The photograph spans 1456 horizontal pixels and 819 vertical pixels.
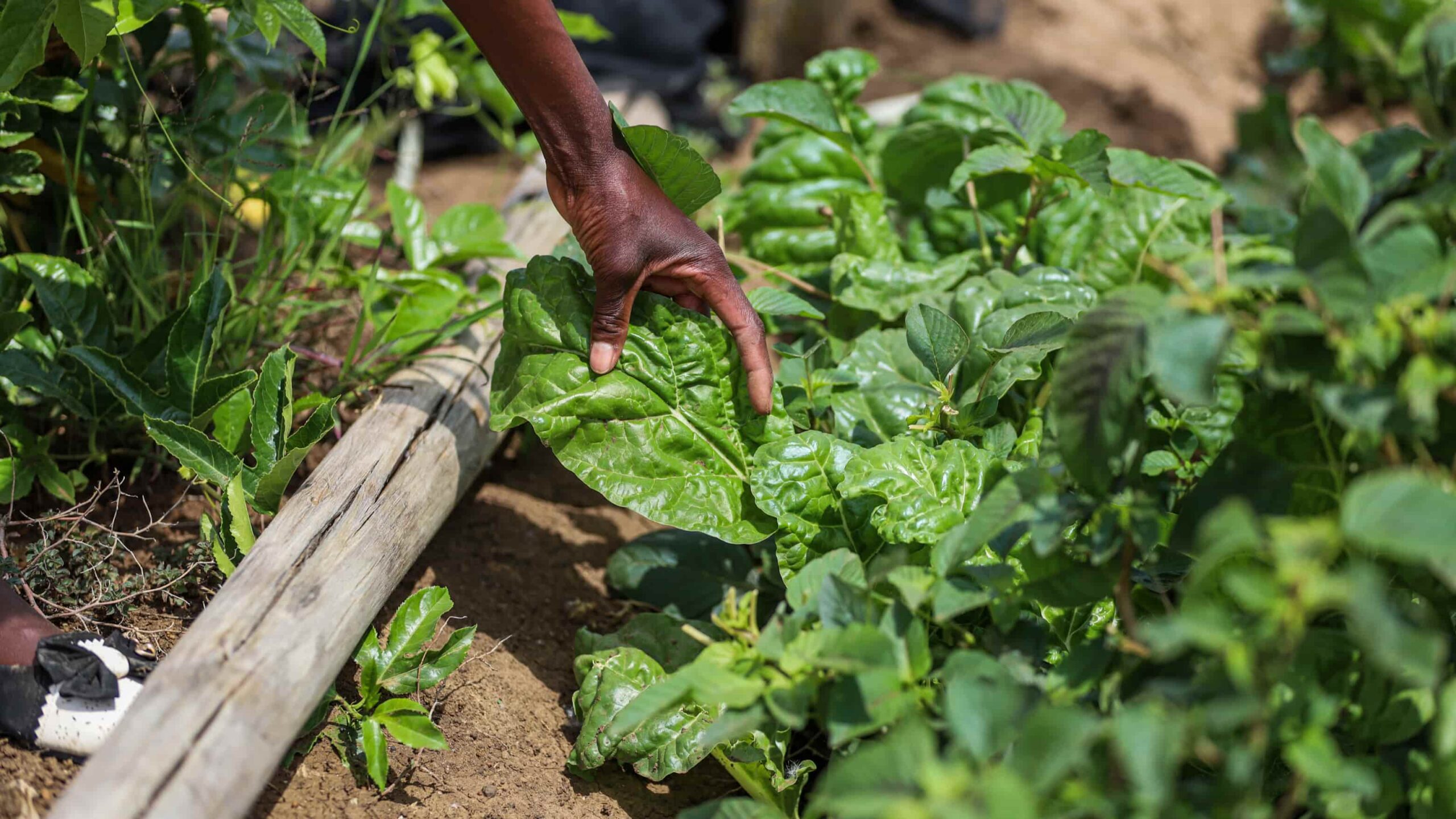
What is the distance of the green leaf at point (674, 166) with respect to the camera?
5.40 ft

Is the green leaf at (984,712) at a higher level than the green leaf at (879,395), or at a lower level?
higher

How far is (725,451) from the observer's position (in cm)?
180

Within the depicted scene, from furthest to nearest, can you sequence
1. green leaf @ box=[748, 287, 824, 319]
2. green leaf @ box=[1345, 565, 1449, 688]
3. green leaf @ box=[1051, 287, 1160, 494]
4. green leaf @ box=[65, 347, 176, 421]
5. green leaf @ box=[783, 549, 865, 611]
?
green leaf @ box=[748, 287, 824, 319], green leaf @ box=[65, 347, 176, 421], green leaf @ box=[783, 549, 865, 611], green leaf @ box=[1051, 287, 1160, 494], green leaf @ box=[1345, 565, 1449, 688]

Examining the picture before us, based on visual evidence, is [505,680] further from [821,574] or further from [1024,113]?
[1024,113]

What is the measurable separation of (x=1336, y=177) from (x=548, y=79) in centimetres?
106

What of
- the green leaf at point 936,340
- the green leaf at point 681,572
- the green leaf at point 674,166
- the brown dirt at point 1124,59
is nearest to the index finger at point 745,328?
the green leaf at point 674,166

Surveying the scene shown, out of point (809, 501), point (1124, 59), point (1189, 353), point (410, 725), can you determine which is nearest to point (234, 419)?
point (410, 725)

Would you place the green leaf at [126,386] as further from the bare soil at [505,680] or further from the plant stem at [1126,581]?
the plant stem at [1126,581]

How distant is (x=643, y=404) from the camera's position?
176 cm

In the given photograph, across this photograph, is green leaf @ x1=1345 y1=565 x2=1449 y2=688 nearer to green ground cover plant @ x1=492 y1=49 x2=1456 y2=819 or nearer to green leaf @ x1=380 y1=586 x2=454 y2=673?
green ground cover plant @ x1=492 y1=49 x2=1456 y2=819

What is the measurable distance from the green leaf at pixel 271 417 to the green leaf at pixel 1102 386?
1.22m

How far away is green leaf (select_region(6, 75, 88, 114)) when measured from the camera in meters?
1.85

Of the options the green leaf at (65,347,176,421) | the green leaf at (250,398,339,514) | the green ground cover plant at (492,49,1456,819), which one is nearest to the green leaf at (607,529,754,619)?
the green ground cover plant at (492,49,1456,819)

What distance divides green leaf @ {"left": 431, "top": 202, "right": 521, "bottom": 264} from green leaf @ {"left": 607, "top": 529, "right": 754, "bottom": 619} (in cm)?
81
